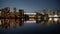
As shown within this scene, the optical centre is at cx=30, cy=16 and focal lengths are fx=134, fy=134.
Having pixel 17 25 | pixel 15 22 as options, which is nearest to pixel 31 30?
pixel 17 25

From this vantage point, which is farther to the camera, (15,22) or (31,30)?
(15,22)

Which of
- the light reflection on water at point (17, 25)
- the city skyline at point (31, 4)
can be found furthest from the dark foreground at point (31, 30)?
the city skyline at point (31, 4)

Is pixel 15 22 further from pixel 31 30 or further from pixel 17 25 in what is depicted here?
pixel 31 30

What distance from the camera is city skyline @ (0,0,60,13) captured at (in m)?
2.53

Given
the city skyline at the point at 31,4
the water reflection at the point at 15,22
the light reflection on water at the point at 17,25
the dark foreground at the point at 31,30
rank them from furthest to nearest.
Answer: the city skyline at the point at 31,4 → the water reflection at the point at 15,22 → the light reflection on water at the point at 17,25 → the dark foreground at the point at 31,30

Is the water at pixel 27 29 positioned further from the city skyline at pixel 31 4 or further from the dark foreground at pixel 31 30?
the city skyline at pixel 31 4

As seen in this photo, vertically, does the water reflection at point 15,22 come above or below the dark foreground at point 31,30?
above

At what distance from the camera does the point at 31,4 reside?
2.58m

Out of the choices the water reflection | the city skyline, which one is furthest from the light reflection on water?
the city skyline

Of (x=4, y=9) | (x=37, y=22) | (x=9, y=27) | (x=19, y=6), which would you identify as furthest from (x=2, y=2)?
(x=37, y=22)

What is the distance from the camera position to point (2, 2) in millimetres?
2510

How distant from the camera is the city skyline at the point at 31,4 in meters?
2.53

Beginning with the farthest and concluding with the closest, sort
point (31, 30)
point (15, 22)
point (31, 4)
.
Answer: point (31, 4) → point (15, 22) → point (31, 30)

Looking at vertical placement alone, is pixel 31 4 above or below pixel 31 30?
above
